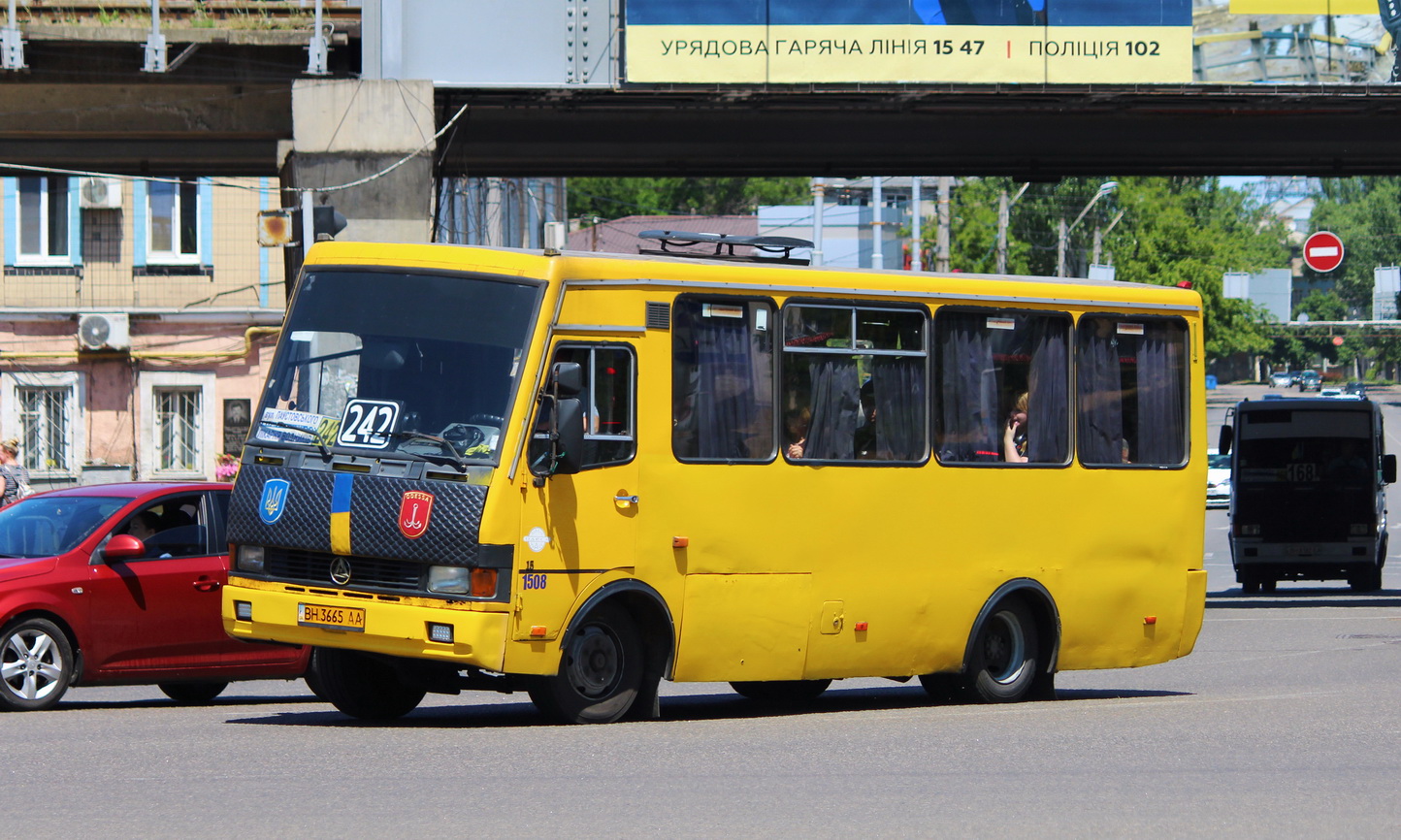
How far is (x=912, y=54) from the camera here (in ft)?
71.9

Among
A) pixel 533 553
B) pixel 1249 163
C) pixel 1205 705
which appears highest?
pixel 1249 163

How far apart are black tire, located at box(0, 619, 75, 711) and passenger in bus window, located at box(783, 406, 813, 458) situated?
4.70 m

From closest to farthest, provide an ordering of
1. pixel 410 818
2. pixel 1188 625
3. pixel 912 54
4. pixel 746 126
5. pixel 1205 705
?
pixel 410 818 → pixel 1205 705 → pixel 1188 625 → pixel 912 54 → pixel 746 126

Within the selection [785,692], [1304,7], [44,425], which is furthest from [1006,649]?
[44,425]

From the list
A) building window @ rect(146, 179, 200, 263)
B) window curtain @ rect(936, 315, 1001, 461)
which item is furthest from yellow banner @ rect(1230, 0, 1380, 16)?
building window @ rect(146, 179, 200, 263)

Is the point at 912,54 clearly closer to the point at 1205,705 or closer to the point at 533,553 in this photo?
the point at 1205,705

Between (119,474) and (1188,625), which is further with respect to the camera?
(119,474)

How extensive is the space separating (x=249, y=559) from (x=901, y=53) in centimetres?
1261

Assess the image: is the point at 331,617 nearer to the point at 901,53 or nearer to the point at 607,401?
the point at 607,401

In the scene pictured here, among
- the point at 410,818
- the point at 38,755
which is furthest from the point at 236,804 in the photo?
the point at 38,755

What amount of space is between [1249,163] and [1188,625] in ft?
44.4

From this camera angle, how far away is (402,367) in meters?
10.9

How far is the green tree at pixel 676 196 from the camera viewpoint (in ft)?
302

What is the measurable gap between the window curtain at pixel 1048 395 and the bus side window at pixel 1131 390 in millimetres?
143
